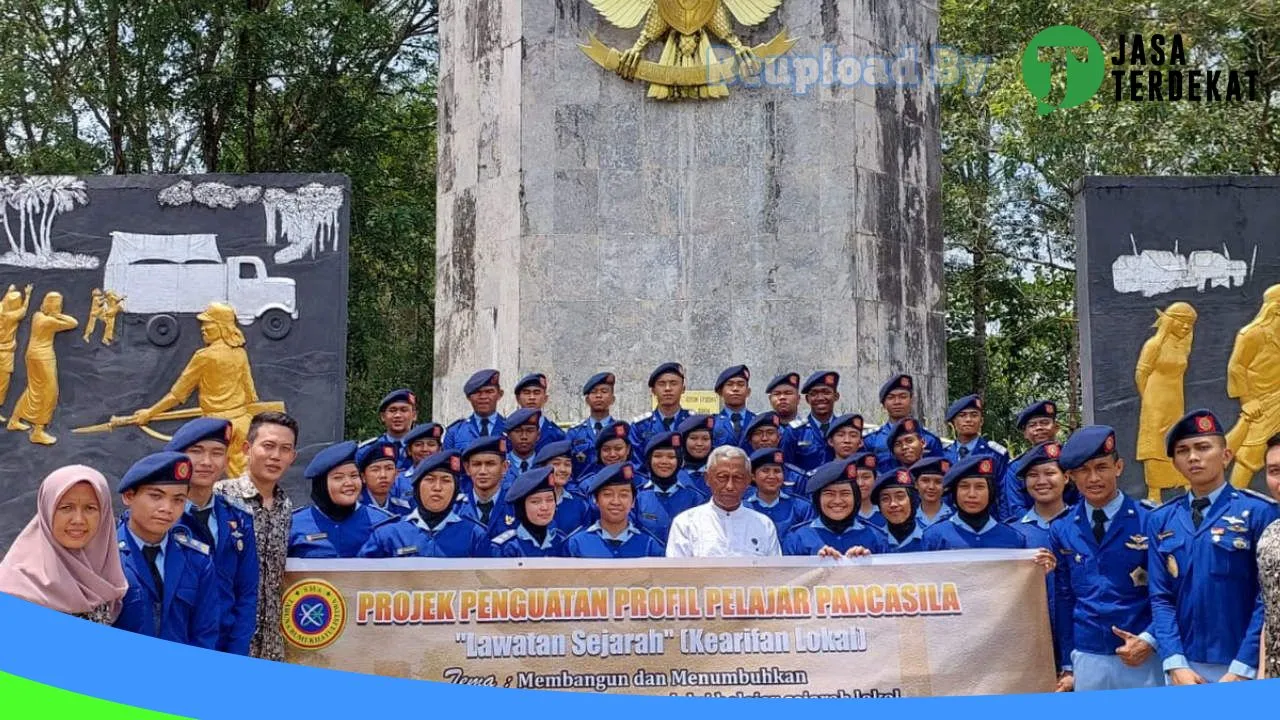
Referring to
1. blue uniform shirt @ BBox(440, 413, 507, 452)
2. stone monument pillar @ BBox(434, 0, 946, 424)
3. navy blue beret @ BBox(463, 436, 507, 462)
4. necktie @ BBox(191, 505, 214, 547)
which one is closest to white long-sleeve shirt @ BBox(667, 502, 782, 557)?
navy blue beret @ BBox(463, 436, 507, 462)

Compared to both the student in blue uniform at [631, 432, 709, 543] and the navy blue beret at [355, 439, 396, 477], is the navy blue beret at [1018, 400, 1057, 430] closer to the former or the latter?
the student in blue uniform at [631, 432, 709, 543]

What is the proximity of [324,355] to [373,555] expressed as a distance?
20.7 ft

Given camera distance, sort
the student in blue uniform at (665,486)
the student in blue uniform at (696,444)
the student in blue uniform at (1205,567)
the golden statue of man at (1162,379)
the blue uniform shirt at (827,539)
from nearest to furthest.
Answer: the student in blue uniform at (1205,567)
the blue uniform shirt at (827,539)
the student in blue uniform at (665,486)
the student in blue uniform at (696,444)
the golden statue of man at (1162,379)

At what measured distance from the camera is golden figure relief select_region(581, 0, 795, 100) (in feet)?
47.7

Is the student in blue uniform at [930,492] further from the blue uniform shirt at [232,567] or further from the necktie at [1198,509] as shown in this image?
the blue uniform shirt at [232,567]

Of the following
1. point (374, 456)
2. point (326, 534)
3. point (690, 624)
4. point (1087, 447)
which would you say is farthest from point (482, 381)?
point (1087, 447)

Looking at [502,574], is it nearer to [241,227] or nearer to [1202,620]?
[1202,620]

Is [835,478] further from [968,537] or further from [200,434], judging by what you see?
[200,434]

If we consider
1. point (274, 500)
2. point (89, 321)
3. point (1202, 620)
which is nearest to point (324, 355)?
point (89, 321)

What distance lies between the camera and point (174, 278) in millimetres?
14094

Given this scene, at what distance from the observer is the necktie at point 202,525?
263 inches

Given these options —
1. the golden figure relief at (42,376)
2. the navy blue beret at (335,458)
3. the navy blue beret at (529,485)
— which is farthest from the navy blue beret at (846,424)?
the golden figure relief at (42,376)

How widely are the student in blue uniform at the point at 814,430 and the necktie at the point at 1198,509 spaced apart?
4.69 meters

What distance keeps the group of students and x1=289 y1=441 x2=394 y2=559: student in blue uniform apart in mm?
12
